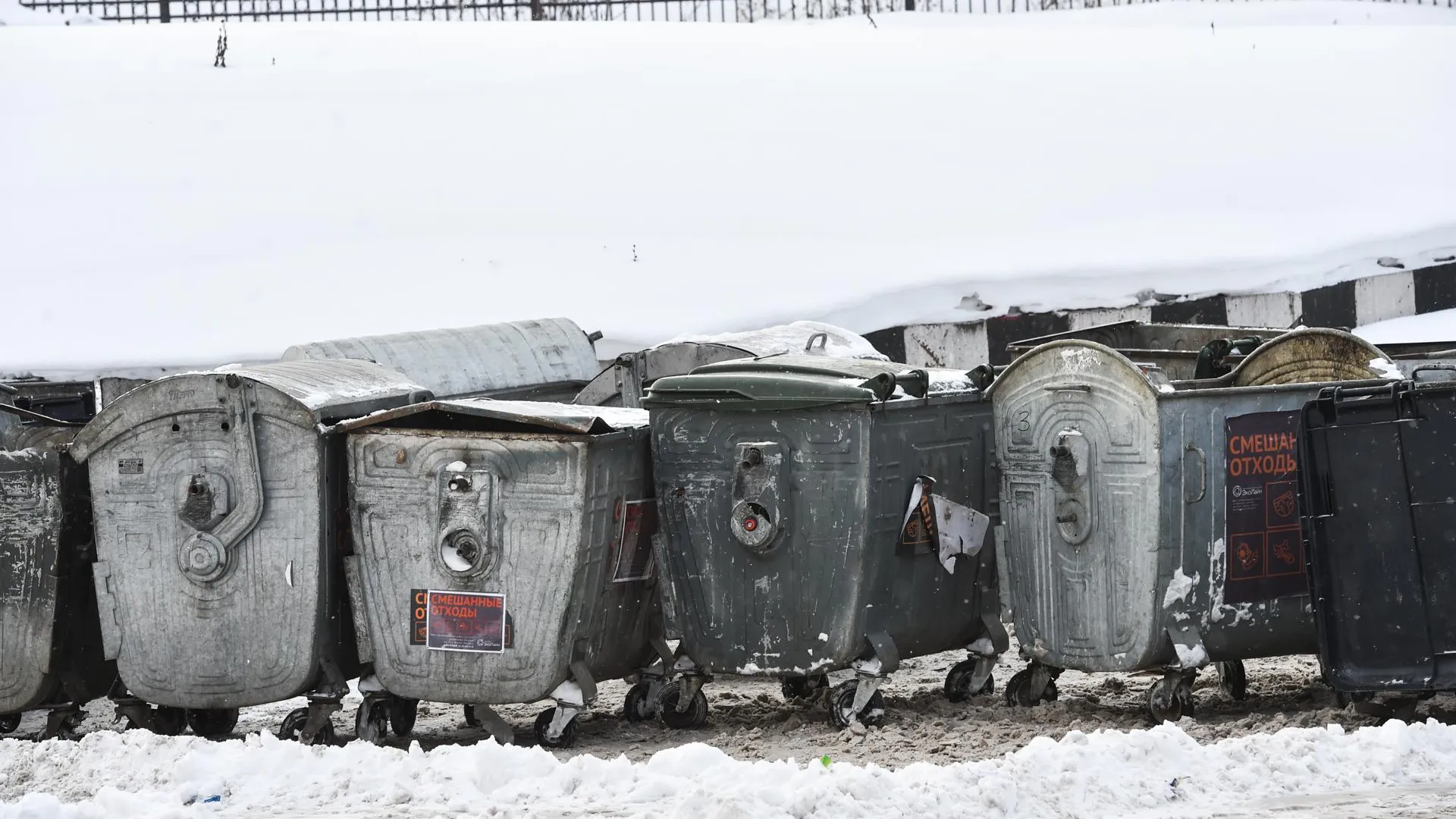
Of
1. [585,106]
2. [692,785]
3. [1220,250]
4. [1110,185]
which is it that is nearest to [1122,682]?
[692,785]

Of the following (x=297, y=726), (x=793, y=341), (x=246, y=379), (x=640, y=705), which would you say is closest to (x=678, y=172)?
(x=793, y=341)

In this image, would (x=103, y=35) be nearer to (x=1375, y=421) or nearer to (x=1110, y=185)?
(x=1110, y=185)

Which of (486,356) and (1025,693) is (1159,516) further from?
(486,356)

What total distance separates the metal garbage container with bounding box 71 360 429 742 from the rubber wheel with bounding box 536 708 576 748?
30.1 inches

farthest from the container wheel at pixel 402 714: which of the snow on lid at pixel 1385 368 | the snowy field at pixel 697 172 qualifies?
the snow on lid at pixel 1385 368

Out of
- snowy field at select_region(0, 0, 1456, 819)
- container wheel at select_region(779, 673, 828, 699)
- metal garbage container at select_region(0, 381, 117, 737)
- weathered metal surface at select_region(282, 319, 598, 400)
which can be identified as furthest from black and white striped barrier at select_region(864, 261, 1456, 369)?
metal garbage container at select_region(0, 381, 117, 737)

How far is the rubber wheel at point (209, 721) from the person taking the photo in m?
7.55

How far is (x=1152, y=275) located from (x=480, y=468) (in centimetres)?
833

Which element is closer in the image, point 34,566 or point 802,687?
point 34,566

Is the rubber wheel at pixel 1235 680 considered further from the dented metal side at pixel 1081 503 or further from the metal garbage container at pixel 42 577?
the metal garbage container at pixel 42 577

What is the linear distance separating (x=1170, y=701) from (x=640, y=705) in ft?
6.66

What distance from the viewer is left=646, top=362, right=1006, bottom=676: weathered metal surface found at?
700 centimetres

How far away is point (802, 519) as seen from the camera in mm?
7039

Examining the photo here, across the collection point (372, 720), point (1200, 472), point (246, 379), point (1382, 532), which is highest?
point (246, 379)
